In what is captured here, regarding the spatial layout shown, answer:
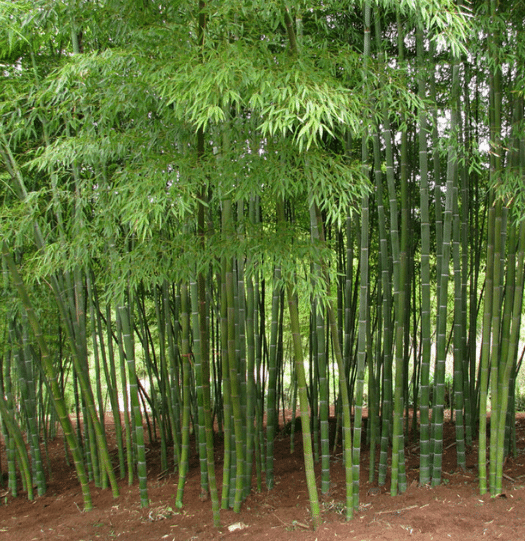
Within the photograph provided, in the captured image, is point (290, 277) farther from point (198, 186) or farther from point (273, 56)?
point (273, 56)

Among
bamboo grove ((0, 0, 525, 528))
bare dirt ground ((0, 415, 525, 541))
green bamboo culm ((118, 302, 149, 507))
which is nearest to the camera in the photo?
bamboo grove ((0, 0, 525, 528))

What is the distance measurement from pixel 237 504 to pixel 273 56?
2405mm

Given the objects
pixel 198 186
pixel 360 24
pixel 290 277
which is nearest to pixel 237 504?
pixel 290 277

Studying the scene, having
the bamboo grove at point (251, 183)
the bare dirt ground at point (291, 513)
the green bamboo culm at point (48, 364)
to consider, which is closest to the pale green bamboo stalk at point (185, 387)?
the bamboo grove at point (251, 183)

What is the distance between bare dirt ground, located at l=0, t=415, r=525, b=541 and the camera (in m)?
2.67

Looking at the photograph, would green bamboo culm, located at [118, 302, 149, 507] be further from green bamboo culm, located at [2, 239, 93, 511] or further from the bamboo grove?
green bamboo culm, located at [2, 239, 93, 511]

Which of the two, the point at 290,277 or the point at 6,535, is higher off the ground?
the point at 290,277

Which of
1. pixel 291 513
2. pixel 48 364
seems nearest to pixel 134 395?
pixel 48 364

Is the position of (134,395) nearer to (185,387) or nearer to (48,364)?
(185,387)

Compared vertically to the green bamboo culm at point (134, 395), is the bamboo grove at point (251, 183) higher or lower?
higher

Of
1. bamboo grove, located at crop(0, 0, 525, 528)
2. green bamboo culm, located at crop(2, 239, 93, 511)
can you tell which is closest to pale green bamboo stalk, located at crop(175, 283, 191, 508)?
bamboo grove, located at crop(0, 0, 525, 528)

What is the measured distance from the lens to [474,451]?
377cm

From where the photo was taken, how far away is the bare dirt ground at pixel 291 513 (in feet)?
8.75

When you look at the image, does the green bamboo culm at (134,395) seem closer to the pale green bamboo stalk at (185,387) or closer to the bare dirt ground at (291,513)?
the bare dirt ground at (291,513)
